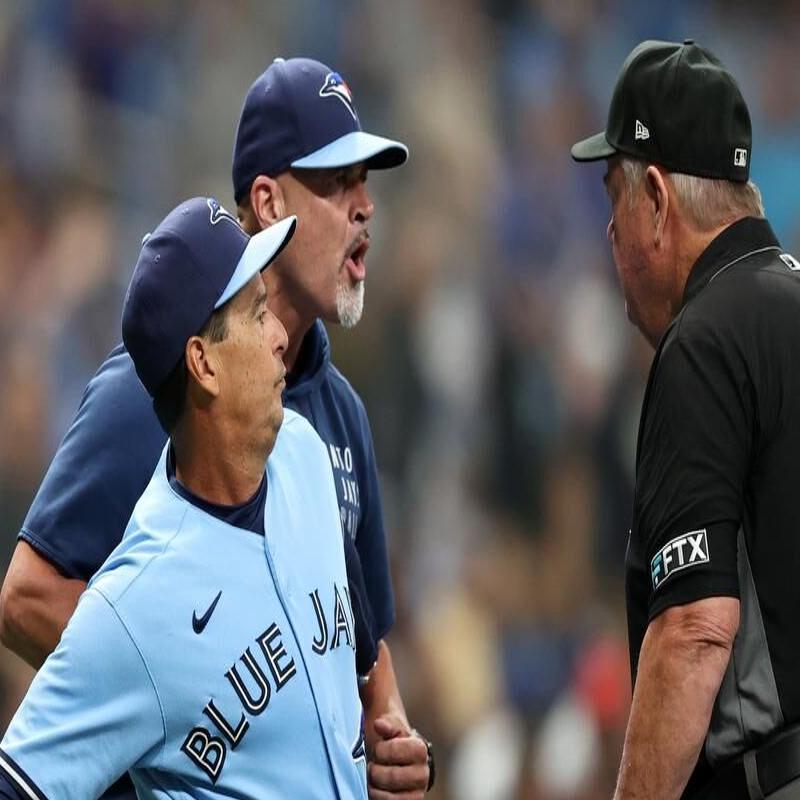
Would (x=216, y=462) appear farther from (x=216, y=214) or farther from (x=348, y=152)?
(x=348, y=152)

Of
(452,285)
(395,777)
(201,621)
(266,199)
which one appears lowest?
(452,285)

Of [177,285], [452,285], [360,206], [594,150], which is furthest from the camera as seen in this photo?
[452,285]

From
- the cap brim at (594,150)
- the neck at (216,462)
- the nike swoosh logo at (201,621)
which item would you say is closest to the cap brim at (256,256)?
the neck at (216,462)

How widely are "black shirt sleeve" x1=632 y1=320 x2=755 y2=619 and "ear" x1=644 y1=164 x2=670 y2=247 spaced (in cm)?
24

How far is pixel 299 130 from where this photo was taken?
3.60 metres

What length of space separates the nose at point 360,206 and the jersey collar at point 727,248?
3.17 feet

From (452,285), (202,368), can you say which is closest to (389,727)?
(202,368)

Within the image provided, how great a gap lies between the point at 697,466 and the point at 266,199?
50.4 inches

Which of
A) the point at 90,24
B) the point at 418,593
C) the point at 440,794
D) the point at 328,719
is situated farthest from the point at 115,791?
the point at 90,24

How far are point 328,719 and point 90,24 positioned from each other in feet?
22.1

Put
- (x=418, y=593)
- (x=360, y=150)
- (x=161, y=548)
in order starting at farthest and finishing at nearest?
(x=418, y=593), (x=360, y=150), (x=161, y=548)

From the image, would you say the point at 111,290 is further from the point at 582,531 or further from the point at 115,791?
the point at 115,791

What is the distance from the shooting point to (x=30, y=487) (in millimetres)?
7168

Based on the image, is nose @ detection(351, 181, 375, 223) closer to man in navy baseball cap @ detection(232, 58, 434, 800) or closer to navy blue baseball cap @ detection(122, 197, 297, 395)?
man in navy baseball cap @ detection(232, 58, 434, 800)
